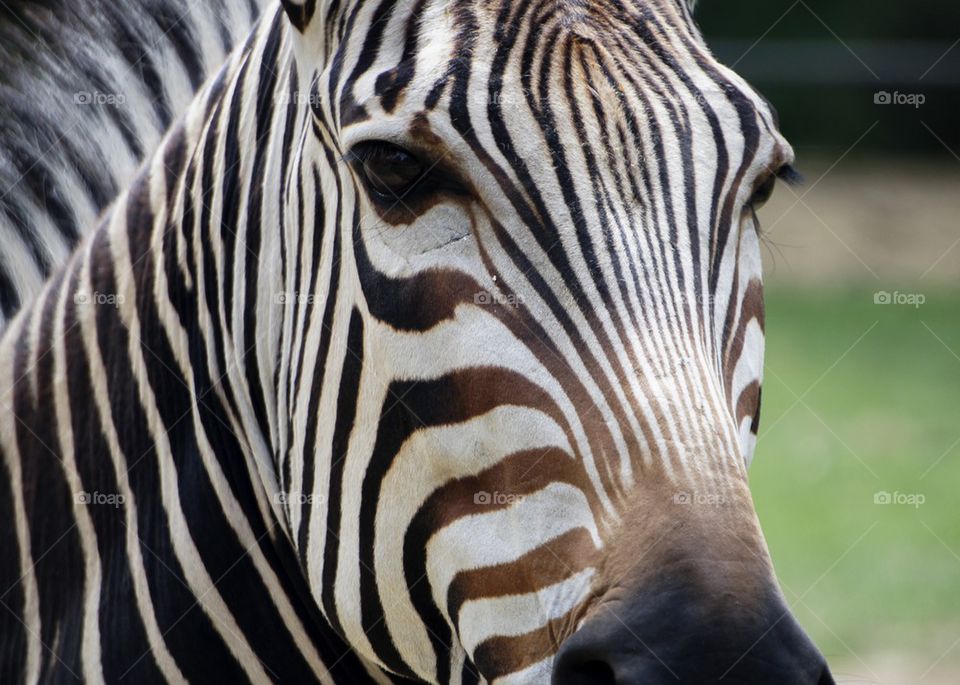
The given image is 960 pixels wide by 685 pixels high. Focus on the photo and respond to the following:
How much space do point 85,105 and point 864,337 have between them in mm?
13430

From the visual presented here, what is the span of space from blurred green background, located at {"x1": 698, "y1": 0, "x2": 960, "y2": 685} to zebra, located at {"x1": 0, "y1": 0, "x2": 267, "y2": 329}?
5.23ft

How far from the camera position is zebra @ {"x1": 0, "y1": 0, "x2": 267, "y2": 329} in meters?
3.07

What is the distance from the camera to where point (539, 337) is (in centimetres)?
199

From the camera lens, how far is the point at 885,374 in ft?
45.6

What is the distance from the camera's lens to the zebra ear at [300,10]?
7.54ft

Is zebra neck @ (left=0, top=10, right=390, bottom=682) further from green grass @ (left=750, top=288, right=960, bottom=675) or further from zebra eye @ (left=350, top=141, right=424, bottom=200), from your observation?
green grass @ (left=750, top=288, right=960, bottom=675)

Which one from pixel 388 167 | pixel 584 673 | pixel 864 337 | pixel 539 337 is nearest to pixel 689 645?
pixel 584 673

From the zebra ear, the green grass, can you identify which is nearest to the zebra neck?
the zebra ear

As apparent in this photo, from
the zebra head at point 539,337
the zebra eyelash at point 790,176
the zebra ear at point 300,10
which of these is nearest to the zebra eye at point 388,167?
the zebra head at point 539,337

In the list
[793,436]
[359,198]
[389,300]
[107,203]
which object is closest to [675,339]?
[389,300]

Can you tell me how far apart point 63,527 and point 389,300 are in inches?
41.6

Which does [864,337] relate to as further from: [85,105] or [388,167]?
[388,167]

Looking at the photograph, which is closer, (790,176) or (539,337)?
(539,337)

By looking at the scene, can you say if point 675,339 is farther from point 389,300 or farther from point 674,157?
point 389,300
